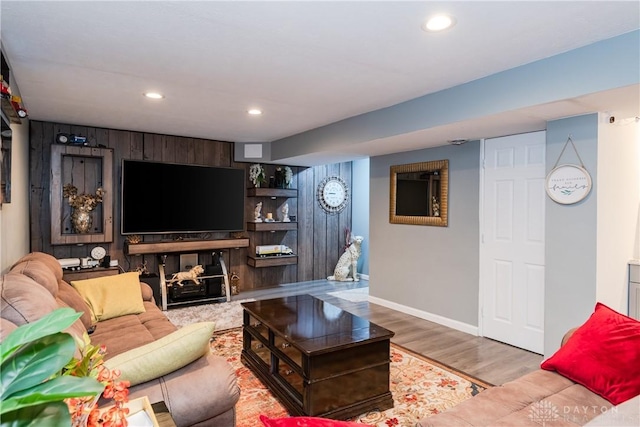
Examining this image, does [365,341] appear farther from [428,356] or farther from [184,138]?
[184,138]

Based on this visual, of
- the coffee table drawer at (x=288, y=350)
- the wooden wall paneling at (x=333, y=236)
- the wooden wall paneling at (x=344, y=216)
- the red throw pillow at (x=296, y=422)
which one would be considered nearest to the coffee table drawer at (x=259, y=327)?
the coffee table drawer at (x=288, y=350)

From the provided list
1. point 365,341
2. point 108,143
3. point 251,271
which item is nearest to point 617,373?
point 365,341

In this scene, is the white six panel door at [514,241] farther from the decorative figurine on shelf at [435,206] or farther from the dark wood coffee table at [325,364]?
the dark wood coffee table at [325,364]

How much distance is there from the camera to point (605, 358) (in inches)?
70.6

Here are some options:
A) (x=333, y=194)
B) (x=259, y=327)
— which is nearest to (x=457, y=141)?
(x=259, y=327)

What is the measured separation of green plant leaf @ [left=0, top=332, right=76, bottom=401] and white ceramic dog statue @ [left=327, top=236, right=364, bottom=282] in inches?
248

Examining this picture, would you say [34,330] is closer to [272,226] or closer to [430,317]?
[430,317]

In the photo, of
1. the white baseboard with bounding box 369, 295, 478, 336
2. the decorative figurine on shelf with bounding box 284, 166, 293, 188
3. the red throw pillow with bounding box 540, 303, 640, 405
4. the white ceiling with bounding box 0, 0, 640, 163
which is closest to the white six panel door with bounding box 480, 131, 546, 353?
the white baseboard with bounding box 369, 295, 478, 336

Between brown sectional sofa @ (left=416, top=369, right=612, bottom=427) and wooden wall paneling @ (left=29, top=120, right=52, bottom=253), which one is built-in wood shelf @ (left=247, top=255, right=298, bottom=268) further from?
brown sectional sofa @ (left=416, top=369, right=612, bottom=427)

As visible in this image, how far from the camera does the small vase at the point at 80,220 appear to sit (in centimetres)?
461

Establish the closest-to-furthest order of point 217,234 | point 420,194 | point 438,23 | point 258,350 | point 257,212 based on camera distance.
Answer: point 438,23 < point 258,350 < point 420,194 < point 217,234 < point 257,212

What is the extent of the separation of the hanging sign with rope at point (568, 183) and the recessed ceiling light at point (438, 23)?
1.56 m

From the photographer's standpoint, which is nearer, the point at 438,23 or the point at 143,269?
the point at 438,23

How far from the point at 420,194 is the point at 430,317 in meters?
1.51
